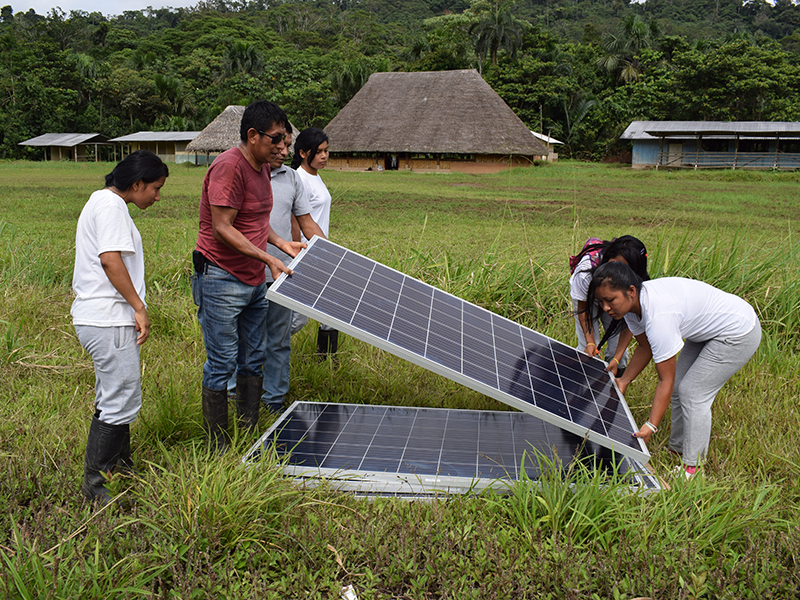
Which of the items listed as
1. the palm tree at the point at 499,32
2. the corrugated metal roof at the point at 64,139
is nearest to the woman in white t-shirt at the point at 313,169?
the corrugated metal roof at the point at 64,139

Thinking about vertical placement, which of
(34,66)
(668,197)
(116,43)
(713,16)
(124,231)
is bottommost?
(668,197)

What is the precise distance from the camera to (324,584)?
9.21ft

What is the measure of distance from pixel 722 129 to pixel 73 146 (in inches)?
2078

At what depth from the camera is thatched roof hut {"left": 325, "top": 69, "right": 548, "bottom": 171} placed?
141 ft

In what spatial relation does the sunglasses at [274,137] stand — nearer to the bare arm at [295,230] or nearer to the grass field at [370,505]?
the bare arm at [295,230]

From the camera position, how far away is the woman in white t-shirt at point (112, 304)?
325 centimetres

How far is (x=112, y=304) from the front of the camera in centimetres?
330

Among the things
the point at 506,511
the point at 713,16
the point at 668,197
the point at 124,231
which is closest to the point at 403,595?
the point at 506,511

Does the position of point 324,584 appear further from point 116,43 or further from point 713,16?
point 713,16

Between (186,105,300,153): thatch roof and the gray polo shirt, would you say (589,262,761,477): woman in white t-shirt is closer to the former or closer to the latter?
the gray polo shirt

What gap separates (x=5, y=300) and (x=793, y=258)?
8283mm

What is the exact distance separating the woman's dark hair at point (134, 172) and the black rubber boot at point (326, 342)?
260cm

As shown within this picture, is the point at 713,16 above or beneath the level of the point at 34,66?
above

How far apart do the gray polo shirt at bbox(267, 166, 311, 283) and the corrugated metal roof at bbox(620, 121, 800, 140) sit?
134 ft
